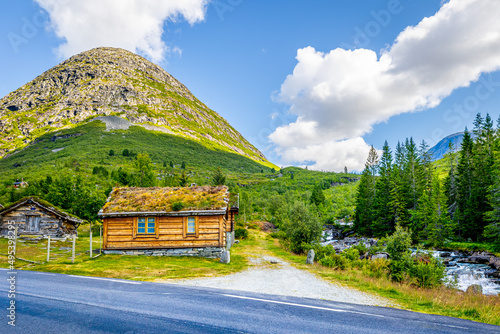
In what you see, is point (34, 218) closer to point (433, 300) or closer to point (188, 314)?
point (188, 314)

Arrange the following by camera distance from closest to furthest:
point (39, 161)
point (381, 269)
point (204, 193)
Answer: point (381, 269) < point (204, 193) < point (39, 161)

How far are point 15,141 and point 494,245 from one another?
245 metres

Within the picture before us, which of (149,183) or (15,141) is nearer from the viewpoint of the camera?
(149,183)

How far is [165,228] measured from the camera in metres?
23.7

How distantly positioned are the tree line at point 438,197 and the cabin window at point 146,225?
32.6 metres

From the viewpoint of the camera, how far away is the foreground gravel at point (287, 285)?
35.6 ft

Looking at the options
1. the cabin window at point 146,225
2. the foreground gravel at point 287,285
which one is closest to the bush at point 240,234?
the cabin window at point 146,225

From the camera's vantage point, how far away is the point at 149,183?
56.4 meters

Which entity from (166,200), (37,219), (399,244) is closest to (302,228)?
(399,244)

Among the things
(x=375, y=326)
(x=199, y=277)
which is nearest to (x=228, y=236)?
(x=199, y=277)

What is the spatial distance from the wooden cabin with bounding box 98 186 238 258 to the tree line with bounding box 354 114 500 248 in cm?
2804

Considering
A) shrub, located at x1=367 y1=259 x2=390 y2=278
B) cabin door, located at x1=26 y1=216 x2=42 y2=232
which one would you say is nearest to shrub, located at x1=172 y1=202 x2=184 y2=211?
shrub, located at x1=367 y1=259 x2=390 y2=278

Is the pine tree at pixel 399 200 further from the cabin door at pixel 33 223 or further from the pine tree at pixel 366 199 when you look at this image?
the cabin door at pixel 33 223

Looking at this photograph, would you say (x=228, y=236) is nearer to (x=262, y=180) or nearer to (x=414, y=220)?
(x=414, y=220)
